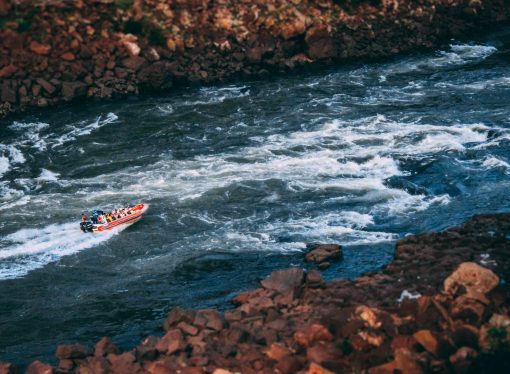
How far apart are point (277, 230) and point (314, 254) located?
10.1 ft

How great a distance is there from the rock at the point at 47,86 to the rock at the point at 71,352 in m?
25.6

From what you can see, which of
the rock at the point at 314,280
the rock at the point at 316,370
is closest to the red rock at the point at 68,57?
the rock at the point at 314,280

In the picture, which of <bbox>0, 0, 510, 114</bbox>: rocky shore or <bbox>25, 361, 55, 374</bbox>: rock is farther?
<bbox>0, 0, 510, 114</bbox>: rocky shore

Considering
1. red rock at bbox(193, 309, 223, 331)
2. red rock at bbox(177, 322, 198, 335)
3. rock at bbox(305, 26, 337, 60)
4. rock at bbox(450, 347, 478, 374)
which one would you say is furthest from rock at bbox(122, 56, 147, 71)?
rock at bbox(450, 347, 478, 374)

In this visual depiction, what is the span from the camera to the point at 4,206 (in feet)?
115

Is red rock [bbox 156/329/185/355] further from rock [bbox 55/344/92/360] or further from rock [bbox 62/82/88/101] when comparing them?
rock [bbox 62/82/88/101]

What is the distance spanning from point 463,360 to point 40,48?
3490 cm

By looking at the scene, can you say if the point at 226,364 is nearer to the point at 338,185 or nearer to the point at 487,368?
the point at 487,368

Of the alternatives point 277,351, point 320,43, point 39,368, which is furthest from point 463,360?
point 320,43

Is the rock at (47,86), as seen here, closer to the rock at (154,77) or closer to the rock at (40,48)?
the rock at (40,48)

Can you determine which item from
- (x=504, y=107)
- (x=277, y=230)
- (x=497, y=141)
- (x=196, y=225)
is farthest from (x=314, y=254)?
(x=504, y=107)

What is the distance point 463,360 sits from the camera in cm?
1906

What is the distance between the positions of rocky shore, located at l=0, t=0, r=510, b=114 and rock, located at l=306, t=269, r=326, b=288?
2497 centimetres

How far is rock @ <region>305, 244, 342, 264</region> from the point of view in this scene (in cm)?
2741
